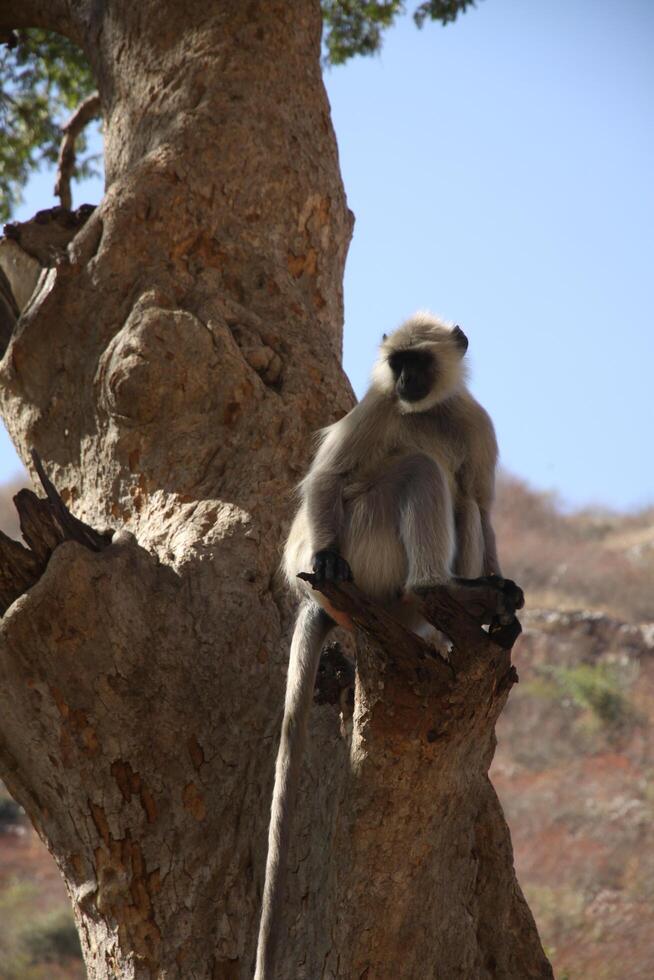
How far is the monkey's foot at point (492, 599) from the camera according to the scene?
2.72 meters

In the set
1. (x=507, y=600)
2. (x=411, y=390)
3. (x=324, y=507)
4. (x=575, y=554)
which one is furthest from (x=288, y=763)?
(x=575, y=554)

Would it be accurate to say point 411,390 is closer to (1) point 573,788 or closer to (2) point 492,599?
(2) point 492,599

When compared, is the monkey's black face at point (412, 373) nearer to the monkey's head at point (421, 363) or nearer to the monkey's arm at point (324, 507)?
the monkey's head at point (421, 363)

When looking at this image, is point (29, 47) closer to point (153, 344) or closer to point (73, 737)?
point (153, 344)

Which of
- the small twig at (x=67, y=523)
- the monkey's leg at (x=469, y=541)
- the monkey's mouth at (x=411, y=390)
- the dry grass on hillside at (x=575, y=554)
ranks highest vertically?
the dry grass on hillside at (x=575, y=554)

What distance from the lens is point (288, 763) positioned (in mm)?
2822

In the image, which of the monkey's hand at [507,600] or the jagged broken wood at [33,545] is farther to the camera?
the jagged broken wood at [33,545]

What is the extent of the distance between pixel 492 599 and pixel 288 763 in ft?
2.13

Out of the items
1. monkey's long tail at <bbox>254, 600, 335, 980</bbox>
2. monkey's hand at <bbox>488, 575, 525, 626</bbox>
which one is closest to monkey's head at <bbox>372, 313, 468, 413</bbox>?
monkey's long tail at <bbox>254, 600, 335, 980</bbox>

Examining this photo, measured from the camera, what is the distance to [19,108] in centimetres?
730

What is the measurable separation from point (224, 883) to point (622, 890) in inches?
367

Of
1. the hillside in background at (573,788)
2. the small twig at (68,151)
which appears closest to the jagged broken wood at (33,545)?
the small twig at (68,151)

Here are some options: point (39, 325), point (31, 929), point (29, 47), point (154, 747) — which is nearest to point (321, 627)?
point (154, 747)

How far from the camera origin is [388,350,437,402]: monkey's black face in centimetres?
360
